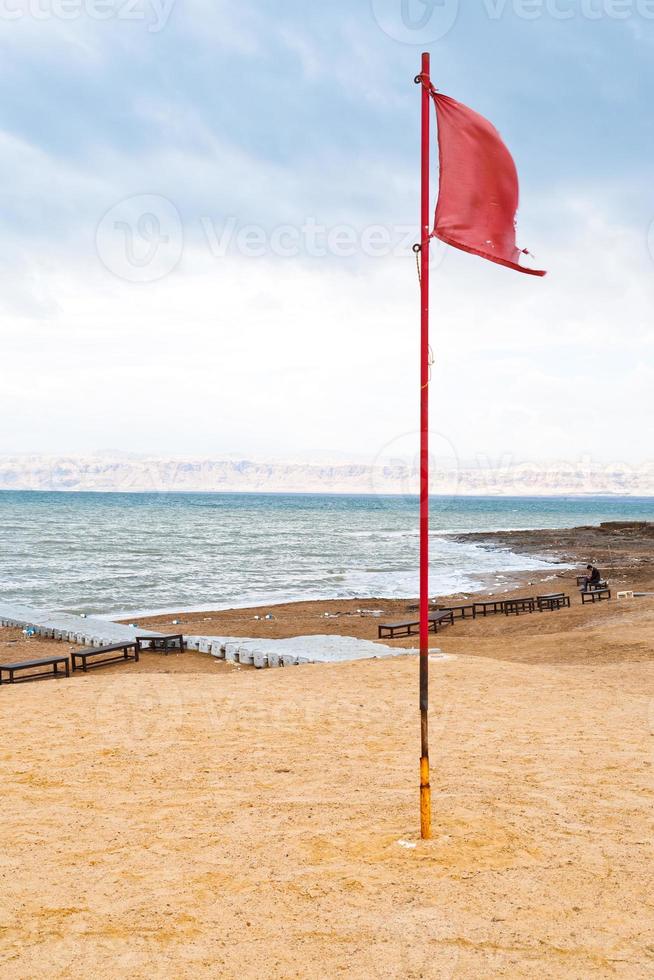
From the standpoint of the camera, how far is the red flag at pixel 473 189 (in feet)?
15.1

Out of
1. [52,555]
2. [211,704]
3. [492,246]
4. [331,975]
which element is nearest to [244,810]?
[331,975]

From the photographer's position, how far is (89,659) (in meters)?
14.8

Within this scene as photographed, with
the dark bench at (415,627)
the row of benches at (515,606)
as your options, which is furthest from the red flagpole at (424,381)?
the row of benches at (515,606)

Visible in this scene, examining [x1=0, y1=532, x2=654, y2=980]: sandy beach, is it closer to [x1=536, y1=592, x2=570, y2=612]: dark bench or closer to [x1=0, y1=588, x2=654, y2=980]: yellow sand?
[x1=0, y1=588, x2=654, y2=980]: yellow sand

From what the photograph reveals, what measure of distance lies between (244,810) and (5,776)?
244cm

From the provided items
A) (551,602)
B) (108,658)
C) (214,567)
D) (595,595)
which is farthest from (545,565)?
(108,658)

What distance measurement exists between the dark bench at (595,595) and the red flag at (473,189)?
2075 centimetres

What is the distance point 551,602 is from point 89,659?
14.9 m

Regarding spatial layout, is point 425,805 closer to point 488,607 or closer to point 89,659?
point 89,659

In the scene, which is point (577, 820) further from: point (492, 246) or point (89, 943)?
point (492, 246)

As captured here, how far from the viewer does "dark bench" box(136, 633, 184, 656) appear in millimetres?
15383

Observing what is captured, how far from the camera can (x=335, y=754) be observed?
7148 mm

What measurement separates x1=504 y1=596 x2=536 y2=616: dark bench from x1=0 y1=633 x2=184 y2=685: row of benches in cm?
1121

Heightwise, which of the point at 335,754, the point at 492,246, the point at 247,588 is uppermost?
the point at 492,246
